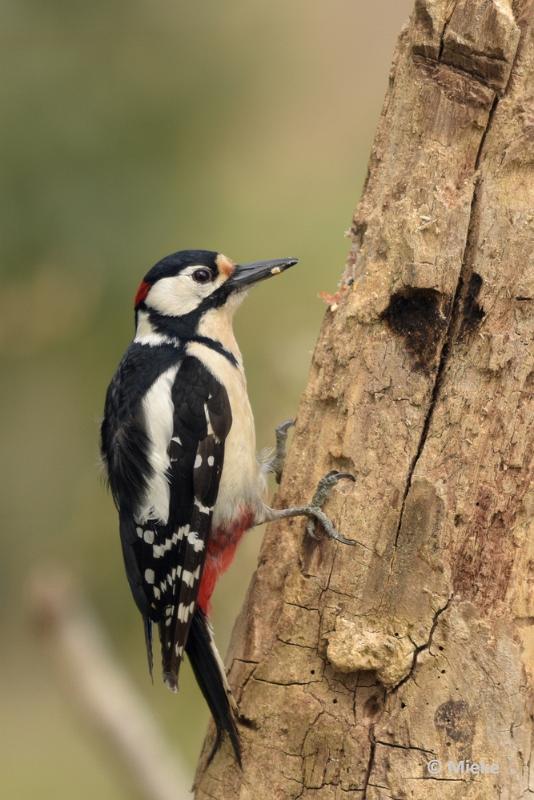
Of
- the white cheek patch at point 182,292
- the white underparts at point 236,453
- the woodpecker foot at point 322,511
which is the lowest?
the woodpecker foot at point 322,511

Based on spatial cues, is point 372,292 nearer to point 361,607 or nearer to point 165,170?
point 361,607

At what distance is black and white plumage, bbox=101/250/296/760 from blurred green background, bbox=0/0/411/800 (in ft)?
2.39

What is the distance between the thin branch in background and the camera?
176 inches

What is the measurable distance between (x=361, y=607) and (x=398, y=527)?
23 centimetres

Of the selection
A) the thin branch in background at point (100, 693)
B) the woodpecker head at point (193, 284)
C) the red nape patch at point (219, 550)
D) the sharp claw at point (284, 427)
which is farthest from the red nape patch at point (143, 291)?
the thin branch in background at point (100, 693)

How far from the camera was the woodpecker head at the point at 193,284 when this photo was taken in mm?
3588

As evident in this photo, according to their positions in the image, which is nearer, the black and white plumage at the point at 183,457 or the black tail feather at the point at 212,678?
the black tail feather at the point at 212,678

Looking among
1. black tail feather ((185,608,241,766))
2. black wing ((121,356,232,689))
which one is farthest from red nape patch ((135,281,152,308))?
black tail feather ((185,608,241,766))

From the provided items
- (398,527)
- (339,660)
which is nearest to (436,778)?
(339,660)

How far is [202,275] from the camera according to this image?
3.60 meters

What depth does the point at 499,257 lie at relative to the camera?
2645 mm

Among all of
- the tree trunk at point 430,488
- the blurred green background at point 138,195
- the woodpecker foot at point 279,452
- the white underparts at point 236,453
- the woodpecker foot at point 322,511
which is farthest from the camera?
the blurred green background at point 138,195

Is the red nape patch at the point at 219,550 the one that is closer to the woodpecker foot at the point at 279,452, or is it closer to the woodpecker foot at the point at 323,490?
the woodpecker foot at the point at 279,452

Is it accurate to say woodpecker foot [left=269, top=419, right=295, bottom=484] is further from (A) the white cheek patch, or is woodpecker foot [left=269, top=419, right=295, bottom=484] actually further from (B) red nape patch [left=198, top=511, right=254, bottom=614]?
(A) the white cheek patch
